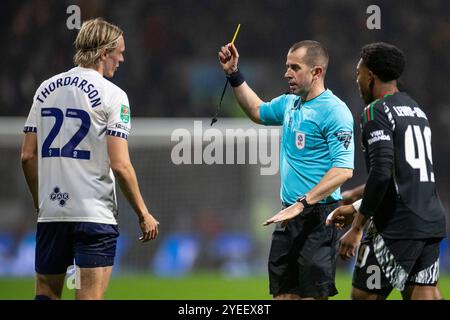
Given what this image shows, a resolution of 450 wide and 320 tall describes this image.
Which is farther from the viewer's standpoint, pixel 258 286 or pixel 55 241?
pixel 258 286

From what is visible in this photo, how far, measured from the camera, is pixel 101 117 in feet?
15.0

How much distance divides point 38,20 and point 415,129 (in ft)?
37.0

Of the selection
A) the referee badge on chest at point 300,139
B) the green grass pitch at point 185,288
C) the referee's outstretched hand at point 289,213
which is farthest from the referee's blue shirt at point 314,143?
the green grass pitch at point 185,288

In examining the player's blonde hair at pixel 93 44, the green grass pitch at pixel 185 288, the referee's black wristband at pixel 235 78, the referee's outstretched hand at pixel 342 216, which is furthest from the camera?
the green grass pitch at pixel 185 288

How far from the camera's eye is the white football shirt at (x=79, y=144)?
4.56 meters

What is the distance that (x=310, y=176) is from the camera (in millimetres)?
5328

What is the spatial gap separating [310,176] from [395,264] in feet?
3.08

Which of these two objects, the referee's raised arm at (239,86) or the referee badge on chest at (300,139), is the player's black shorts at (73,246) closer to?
the referee badge on chest at (300,139)

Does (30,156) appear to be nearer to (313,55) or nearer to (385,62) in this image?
(313,55)

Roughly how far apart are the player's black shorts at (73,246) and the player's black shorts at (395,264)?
1384 millimetres

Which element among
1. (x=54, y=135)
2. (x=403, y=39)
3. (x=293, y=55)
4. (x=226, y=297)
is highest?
(x=403, y=39)

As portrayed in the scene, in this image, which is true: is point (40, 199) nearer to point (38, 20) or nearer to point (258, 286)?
point (258, 286)

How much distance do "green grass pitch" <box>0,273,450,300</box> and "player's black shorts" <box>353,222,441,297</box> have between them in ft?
14.3
